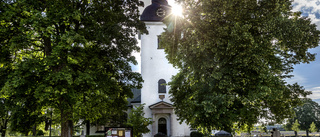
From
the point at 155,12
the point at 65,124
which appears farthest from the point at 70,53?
the point at 155,12

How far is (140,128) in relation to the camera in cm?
1995

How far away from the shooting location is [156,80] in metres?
28.4

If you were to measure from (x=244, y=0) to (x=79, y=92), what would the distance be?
11.1 meters

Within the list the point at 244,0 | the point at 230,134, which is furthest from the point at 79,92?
the point at 244,0

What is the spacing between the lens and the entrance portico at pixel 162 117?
2655 centimetres

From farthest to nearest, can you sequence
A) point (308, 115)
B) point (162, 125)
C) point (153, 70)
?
point (308, 115) → point (153, 70) → point (162, 125)

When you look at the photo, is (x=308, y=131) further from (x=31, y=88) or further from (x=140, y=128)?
(x=31, y=88)

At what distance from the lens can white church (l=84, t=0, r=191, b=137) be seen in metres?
26.9

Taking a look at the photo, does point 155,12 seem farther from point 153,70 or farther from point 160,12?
point 153,70

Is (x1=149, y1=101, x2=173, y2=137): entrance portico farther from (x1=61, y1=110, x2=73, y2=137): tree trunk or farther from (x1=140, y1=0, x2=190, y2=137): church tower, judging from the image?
(x1=61, y1=110, x2=73, y2=137): tree trunk

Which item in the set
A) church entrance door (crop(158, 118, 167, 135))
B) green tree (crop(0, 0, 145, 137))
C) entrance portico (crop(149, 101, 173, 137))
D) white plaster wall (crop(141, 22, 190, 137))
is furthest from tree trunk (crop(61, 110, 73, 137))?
church entrance door (crop(158, 118, 167, 135))

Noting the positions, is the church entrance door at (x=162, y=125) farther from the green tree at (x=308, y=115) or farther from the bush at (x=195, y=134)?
the green tree at (x=308, y=115)

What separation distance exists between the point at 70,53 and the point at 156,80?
16.0 metres

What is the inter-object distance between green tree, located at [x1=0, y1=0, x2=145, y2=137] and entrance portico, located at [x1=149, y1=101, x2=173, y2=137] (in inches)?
415
